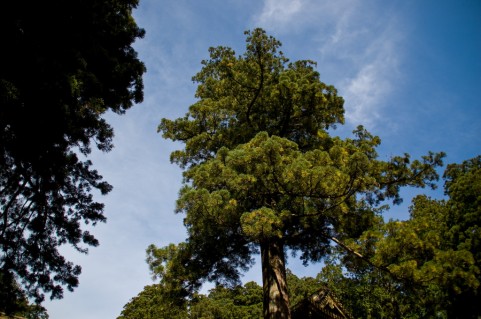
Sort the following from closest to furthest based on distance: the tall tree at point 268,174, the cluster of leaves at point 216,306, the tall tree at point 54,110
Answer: the tall tree at point 54,110, the tall tree at point 268,174, the cluster of leaves at point 216,306

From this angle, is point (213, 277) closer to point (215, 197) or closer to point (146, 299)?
point (215, 197)

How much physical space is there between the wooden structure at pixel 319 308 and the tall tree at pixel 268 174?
2.10 meters

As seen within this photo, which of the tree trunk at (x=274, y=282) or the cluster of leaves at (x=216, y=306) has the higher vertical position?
the cluster of leaves at (x=216, y=306)

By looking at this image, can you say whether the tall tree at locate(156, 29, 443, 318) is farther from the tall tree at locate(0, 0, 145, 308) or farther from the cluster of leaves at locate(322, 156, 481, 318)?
the tall tree at locate(0, 0, 145, 308)

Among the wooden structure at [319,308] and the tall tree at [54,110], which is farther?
the wooden structure at [319,308]

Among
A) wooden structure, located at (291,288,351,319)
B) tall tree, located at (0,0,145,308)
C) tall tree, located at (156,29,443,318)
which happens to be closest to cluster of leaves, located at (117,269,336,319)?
wooden structure, located at (291,288,351,319)

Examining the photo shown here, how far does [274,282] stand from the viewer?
24.5ft

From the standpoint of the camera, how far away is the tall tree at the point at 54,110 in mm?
5219

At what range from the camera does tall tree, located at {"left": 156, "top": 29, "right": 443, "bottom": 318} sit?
22.1 feet

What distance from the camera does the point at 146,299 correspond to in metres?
34.0

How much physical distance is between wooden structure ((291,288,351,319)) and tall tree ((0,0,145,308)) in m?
7.51

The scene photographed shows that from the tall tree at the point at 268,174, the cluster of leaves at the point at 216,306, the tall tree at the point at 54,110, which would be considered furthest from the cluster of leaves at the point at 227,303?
the tall tree at the point at 54,110

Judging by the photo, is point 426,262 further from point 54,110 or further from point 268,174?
point 54,110

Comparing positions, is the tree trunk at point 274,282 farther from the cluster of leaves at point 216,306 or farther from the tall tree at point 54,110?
the cluster of leaves at point 216,306
